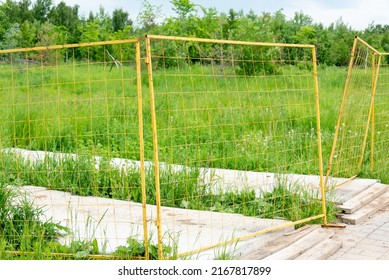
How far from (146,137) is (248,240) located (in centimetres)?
506

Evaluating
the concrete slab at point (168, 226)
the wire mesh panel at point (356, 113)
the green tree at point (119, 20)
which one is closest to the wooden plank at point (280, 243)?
the concrete slab at point (168, 226)

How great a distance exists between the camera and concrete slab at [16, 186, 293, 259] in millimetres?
5469

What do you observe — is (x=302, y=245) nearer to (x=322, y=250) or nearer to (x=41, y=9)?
(x=322, y=250)

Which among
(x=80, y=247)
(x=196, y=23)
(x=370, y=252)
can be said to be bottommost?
(x=370, y=252)

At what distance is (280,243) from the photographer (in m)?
6.03

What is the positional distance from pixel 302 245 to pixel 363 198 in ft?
8.02

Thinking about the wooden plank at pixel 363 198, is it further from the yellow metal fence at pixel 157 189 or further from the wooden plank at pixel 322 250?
the wooden plank at pixel 322 250

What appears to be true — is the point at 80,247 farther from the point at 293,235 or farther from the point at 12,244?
the point at 293,235

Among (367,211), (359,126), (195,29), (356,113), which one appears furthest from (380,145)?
(195,29)

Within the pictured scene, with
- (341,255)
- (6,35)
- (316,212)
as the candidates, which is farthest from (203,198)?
(6,35)

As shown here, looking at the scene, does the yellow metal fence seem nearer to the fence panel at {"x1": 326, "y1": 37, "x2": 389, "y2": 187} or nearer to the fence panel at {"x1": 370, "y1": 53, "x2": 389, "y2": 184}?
the fence panel at {"x1": 326, "y1": 37, "x2": 389, "y2": 187}

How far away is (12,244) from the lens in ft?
18.3

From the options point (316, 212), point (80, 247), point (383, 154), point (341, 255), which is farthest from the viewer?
point (383, 154)

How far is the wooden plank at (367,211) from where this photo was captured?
7.33m
